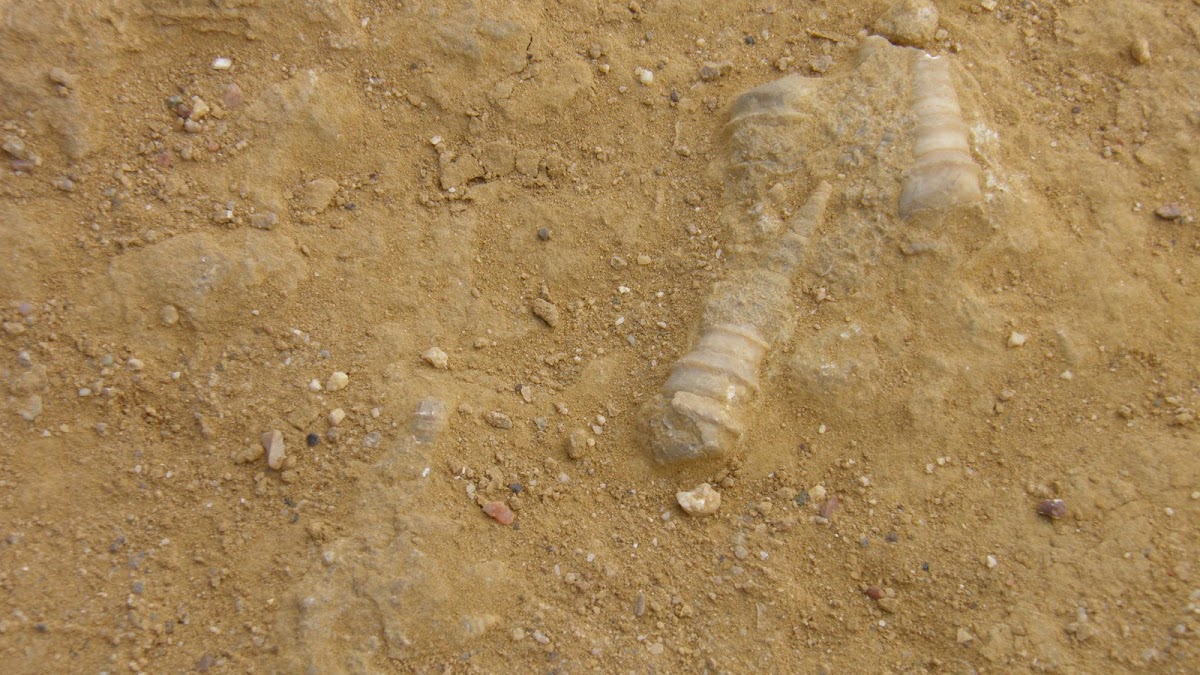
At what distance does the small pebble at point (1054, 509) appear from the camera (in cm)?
218

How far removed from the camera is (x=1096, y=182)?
2549 mm

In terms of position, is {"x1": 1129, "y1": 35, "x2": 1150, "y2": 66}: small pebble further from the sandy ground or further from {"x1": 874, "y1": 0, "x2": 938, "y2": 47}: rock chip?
{"x1": 874, "y1": 0, "x2": 938, "y2": 47}: rock chip

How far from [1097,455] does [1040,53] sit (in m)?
1.43

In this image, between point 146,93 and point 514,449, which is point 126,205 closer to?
point 146,93

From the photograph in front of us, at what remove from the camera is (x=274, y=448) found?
222 centimetres

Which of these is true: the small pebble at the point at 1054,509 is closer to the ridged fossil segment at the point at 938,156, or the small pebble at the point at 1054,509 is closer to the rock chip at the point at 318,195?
the ridged fossil segment at the point at 938,156

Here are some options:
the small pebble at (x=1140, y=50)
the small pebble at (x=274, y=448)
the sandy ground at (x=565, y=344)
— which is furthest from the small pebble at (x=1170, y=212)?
the small pebble at (x=274, y=448)

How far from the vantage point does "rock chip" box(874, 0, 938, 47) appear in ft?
8.86

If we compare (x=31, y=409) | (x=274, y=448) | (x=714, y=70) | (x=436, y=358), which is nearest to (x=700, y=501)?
(x=436, y=358)

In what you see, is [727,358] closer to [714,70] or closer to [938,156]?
[938,156]

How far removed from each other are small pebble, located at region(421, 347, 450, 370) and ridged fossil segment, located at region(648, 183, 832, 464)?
0.63 m

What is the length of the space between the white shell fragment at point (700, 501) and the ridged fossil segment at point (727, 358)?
A: 0.11 m

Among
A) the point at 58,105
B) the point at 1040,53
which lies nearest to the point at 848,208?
the point at 1040,53

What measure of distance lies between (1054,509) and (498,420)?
1562 millimetres
